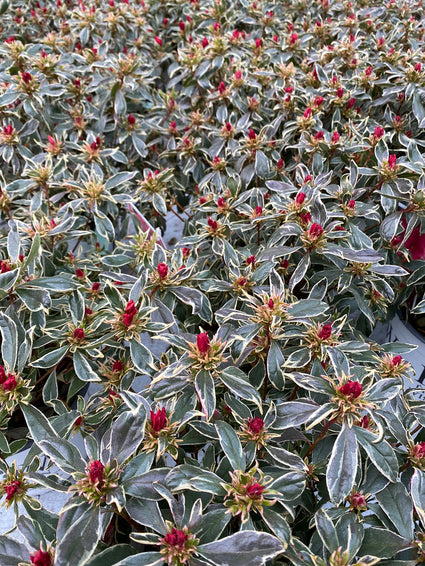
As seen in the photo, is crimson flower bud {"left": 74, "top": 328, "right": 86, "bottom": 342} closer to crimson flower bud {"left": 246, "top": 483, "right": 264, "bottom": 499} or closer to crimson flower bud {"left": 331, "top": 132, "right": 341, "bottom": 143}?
crimson flower bud {"left": 246, "top": 483, "right": 264, "bottom": 499}

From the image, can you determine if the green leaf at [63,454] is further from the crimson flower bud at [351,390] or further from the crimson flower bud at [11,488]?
the crimson flower bud at [351,390]

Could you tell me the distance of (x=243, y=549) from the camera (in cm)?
75

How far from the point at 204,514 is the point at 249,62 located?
6.99 feet

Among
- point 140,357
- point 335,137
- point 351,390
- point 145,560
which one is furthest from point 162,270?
point 335,137

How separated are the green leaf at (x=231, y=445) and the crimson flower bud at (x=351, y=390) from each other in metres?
0.23

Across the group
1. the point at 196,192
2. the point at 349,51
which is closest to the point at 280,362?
the point at 196,192

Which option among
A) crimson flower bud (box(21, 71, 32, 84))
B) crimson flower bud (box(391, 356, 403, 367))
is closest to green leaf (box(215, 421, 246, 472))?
crimson flower bud (box(391, 356, 403, 367))

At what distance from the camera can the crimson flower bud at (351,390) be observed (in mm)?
898

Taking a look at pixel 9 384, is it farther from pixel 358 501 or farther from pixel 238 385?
pixel 358 501

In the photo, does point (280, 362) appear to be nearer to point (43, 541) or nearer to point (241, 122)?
point (43, 541)

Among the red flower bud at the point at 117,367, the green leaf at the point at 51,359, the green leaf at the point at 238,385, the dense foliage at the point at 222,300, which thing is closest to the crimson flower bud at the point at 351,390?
the dense foliage at the point at 222,300

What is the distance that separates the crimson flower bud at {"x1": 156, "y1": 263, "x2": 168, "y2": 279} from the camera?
4.14 ft

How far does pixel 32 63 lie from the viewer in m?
2.11

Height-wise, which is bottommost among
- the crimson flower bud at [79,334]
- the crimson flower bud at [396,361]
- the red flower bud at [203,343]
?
the crimson flower bud at [396,361]
